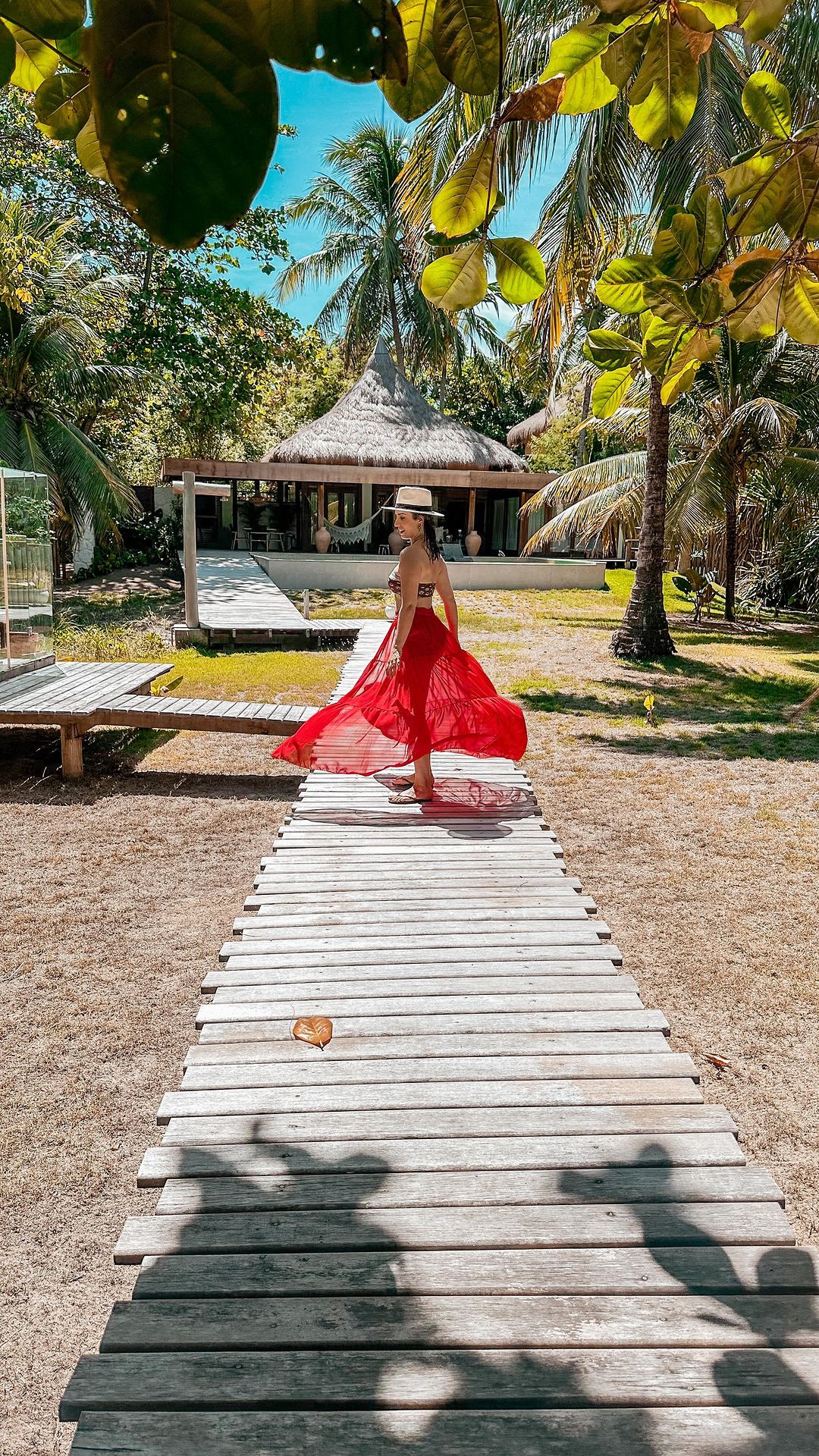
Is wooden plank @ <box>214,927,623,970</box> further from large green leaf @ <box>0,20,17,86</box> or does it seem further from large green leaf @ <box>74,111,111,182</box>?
large green leaf @ <box>0,20,17,86</box>

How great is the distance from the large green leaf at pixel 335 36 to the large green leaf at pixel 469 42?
28cm

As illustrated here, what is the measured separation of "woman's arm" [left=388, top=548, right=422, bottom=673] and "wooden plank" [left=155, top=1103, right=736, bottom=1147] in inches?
129

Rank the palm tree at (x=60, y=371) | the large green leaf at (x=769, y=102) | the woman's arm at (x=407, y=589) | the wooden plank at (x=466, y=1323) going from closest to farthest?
1. the wooden plank at (x=466, y=1323)
2. the large green leaf at (x=769, y=102)
3. the woman's arm at (x=407, y=589)
4. the palm tree at (x=60, y=371)

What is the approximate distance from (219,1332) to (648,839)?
5.19m

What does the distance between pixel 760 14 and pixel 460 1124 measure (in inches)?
92.2

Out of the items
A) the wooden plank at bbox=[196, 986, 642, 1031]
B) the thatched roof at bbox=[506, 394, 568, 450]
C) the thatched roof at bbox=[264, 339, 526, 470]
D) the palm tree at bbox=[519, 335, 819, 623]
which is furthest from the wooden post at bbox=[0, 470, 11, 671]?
the thatched roof at bbox=[506, 394, 568, 450]

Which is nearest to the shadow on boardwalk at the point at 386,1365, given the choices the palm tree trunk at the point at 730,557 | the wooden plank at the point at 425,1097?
the wooden plank at the point at 425,1097

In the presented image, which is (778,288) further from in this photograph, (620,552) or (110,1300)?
(620,552)

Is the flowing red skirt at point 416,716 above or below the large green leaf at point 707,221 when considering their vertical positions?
below

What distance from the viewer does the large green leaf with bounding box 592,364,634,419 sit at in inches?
81.4

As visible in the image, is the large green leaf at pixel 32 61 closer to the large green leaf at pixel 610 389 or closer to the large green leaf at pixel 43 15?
the large green leaf at pixel 43 15

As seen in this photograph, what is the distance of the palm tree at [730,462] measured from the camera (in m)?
15.7

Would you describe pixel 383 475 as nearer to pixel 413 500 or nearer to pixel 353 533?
pixel 353 533

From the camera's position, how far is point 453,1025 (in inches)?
Result: 118
